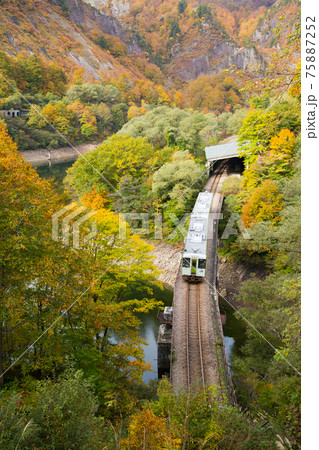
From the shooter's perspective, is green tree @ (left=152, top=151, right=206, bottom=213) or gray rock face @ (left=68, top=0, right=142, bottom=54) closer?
green tree @ (left=152, top=151, right=206, bottom=213)

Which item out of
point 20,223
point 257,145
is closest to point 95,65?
point 257,145

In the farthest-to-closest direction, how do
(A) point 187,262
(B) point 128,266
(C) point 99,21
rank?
(C) point 99,21 < (A) point 187,262 < (B) point 128,266

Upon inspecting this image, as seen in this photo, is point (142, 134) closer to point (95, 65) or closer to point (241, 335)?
point (241, 335)

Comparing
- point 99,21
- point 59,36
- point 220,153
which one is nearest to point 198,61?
point 99,21

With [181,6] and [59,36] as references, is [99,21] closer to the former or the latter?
[181,6]

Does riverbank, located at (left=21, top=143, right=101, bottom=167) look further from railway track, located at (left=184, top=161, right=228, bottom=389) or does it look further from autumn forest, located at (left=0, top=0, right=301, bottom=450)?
railway track, located at (left=184, top=161, right=228, bottom=389)

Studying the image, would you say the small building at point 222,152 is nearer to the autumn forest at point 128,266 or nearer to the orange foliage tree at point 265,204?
the autumn forest at point 128,266

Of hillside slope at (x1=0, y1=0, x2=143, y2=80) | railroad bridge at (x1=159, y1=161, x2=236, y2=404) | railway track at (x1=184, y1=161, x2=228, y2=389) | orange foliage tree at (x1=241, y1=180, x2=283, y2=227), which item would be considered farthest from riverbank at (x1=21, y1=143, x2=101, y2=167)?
railway track at (x1=184, y1=161, x2=228, y2=389)

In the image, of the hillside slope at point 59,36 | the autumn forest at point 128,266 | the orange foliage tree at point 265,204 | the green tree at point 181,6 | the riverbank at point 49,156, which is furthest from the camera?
the green tree at point 181,6

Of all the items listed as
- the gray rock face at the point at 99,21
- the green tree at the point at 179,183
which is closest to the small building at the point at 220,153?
the green tree at the point at 179,183
